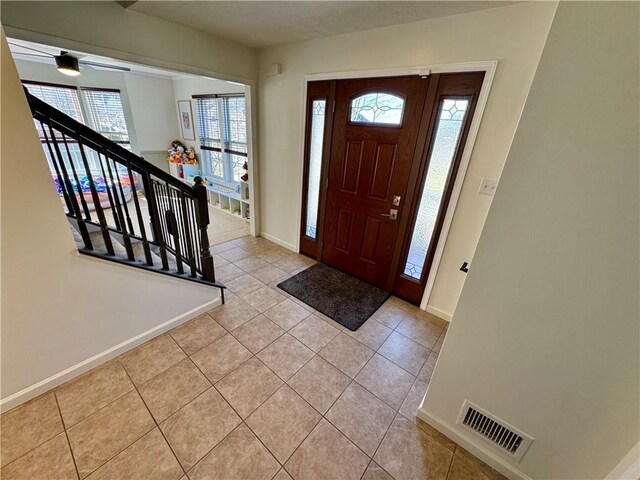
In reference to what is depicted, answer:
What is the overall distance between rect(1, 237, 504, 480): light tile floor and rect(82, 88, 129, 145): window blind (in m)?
5.33

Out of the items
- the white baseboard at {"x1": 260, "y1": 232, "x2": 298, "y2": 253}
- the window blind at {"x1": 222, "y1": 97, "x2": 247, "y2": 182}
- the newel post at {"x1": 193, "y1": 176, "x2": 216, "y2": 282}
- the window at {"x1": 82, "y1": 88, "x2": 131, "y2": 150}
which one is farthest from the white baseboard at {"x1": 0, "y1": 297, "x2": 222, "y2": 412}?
the window at {"x1": 82, "y1": 88, "x2": 131, "y2": 150}

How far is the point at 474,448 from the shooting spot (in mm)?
1401

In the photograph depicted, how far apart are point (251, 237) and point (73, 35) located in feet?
8.72

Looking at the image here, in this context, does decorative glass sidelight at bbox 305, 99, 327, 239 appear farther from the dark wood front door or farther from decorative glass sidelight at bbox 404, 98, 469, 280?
decorative glass sidelight at bbox 404, 98, 469, 280

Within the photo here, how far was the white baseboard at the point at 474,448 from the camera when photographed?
1312 millimetres

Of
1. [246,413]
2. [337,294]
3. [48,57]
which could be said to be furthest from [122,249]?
[48,57]

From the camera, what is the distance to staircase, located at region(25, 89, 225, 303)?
55.1 inches

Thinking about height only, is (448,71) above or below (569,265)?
above

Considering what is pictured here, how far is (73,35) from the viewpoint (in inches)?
72.5

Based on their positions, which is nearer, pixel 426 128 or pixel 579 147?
pixel 579 147

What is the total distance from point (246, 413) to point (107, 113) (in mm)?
6414

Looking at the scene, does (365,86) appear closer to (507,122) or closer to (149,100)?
(507,122)

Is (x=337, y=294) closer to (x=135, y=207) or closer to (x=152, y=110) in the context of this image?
(x=135, y=207)

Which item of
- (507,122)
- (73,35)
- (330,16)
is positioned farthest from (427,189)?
(73,35)
